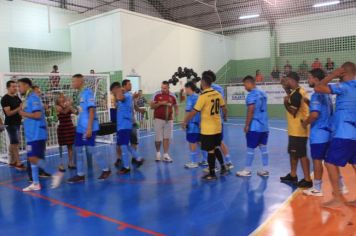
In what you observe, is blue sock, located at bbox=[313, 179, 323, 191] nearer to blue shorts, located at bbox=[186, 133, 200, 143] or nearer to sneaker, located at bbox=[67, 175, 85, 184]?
blue shorts, located at bbox=[186, 133, 200, 143]

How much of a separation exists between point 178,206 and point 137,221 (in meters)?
0.67

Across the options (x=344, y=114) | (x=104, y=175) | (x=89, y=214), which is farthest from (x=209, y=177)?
(x=344, y=114)

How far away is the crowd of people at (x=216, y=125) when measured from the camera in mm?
3730

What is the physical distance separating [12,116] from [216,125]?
431 cm

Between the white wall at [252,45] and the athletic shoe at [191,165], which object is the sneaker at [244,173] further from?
the white wall at [252,45]

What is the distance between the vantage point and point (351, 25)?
16016 mm

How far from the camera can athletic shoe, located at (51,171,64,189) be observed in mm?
5555

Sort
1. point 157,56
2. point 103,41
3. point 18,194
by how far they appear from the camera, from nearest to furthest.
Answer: point 18,194, point 103,41, point 157,56

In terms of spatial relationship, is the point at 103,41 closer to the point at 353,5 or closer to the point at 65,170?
the point at 65,170


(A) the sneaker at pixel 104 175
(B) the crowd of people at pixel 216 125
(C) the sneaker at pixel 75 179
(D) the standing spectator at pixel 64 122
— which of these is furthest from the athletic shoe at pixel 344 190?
(D) the standing spectator at pixel 64 122

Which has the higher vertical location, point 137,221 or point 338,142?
point 338,142

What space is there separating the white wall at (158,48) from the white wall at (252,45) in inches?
98.6

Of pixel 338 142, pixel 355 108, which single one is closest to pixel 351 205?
pixel 338 142

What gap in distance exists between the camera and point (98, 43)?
13359 mm
